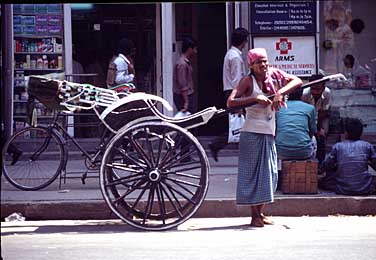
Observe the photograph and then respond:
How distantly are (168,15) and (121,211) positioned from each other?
534 centimetres

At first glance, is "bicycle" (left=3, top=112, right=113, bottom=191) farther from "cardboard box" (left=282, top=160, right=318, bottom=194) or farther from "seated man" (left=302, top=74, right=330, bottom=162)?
"seated man" (left=302, top=74, right=330, bottom=162)

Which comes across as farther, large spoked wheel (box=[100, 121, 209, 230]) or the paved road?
large spoked wheel (box=[100, 121, 209, 230])

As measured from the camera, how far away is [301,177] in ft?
29.4

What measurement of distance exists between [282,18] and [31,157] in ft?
15.1

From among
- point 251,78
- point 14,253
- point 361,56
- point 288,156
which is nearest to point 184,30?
point 361,56

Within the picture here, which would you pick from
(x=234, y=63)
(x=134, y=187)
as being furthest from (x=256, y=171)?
(x=234, y=63)

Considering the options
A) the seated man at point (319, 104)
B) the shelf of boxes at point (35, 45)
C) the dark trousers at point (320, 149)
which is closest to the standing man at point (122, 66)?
the shelf of boxes at point (35, 45)

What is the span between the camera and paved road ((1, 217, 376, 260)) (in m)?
6.62

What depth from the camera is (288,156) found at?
9047mm

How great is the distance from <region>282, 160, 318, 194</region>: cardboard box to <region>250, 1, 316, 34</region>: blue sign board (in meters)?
3.73

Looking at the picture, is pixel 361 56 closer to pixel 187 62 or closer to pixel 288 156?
pixel 187 62

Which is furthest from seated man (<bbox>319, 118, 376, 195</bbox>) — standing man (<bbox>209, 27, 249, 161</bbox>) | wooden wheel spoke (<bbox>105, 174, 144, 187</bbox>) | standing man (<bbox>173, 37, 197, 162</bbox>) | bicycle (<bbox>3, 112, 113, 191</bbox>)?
standing man (<bbox>173, 37, 197, 162</bbox>)

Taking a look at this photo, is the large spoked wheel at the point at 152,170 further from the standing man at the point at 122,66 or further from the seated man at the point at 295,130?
the standing man at the point at 122,66

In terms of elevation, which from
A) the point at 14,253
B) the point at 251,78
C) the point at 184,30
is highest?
the point at 184,30
